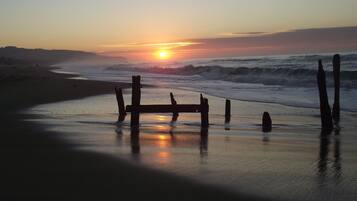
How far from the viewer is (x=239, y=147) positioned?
10.6m

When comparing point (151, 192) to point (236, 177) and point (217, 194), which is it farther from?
point (236, 177)

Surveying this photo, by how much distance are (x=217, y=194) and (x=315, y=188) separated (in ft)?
4.68

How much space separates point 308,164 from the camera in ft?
29.0

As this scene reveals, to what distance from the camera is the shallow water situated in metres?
7.42

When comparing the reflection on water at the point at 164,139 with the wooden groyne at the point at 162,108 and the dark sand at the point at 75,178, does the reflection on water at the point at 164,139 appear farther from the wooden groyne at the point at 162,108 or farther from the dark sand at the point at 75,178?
the dark sand at the point at 75,178

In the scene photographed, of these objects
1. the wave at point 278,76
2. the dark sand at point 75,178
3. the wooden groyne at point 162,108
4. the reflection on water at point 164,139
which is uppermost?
the wave at point 278,76

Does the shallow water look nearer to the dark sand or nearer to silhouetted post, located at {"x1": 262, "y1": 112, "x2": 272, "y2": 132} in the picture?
silhouetted post, located at {"x1": 262, "y1": 112, "x2": 272, "y2": 132}

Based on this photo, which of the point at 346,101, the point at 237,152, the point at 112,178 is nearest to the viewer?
the point at 112,178

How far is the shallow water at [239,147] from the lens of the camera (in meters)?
7.42

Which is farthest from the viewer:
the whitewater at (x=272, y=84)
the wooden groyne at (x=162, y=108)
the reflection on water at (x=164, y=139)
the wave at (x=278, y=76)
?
the wave at (x=278, y=76)

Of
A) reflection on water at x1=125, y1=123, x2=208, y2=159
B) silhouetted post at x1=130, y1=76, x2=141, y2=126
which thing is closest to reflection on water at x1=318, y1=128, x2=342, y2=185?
reflection on water at x1=125, y1=123, x2=208, y2=159

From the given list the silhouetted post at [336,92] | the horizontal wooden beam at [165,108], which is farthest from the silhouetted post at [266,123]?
the silhouetted post at [336,92]

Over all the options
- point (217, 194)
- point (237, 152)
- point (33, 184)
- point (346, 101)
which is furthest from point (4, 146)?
point (346, 101)

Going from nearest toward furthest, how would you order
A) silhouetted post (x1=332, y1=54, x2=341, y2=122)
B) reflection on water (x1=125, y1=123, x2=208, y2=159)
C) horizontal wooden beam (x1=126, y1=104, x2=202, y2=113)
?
reflection on water (x1=125, y1=123, x2=208, y2=159) < horizontal wooden beam (x1=126, y1=104, x2=202, y2=113) < silhouetted post (x1=332, y1=54, x2=341, y2=122)
